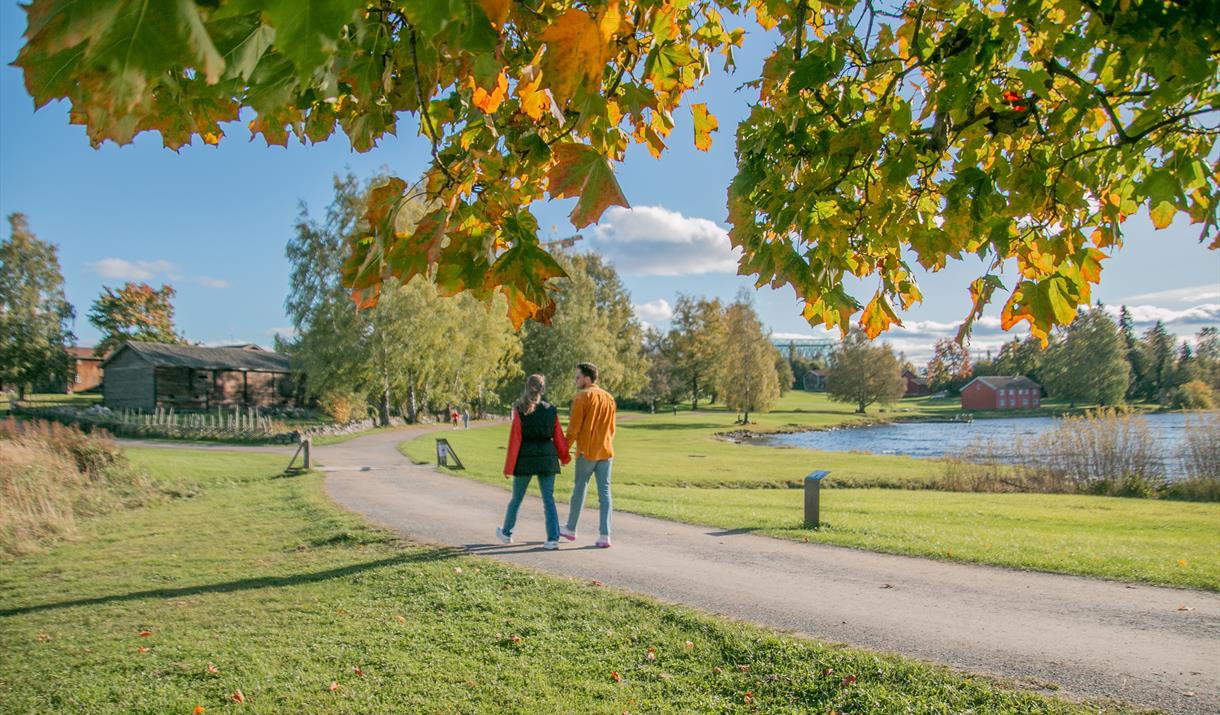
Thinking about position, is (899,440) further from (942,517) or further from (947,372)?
(947,372)

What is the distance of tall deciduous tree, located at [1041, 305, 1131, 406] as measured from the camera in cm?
4438

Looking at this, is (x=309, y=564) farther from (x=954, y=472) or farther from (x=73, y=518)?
(x=954, y=472)

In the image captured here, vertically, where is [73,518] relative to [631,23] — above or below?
below

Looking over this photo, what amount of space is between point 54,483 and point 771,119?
1334 centimetres

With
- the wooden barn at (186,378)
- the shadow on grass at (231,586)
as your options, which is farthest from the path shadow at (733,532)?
the wooden barn at (186,378)

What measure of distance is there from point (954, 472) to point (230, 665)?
1694 cm

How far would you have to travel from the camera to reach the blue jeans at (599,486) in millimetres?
7855

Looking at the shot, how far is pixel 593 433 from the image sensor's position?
7789 millimetres

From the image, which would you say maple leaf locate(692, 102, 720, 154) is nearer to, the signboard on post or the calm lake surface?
the signboard on post

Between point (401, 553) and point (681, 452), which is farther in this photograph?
point (681, 452)

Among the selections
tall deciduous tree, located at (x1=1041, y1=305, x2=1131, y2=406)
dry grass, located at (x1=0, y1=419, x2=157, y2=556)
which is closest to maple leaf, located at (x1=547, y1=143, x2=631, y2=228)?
dry grass, located at (x1=0, y1=419, x2=157, y2=556)

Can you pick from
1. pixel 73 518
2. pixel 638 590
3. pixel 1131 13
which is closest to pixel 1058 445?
pixel 638 590

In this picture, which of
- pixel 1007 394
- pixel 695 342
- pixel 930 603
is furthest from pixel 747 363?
pixel 930 603

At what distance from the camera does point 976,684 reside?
4176mm
